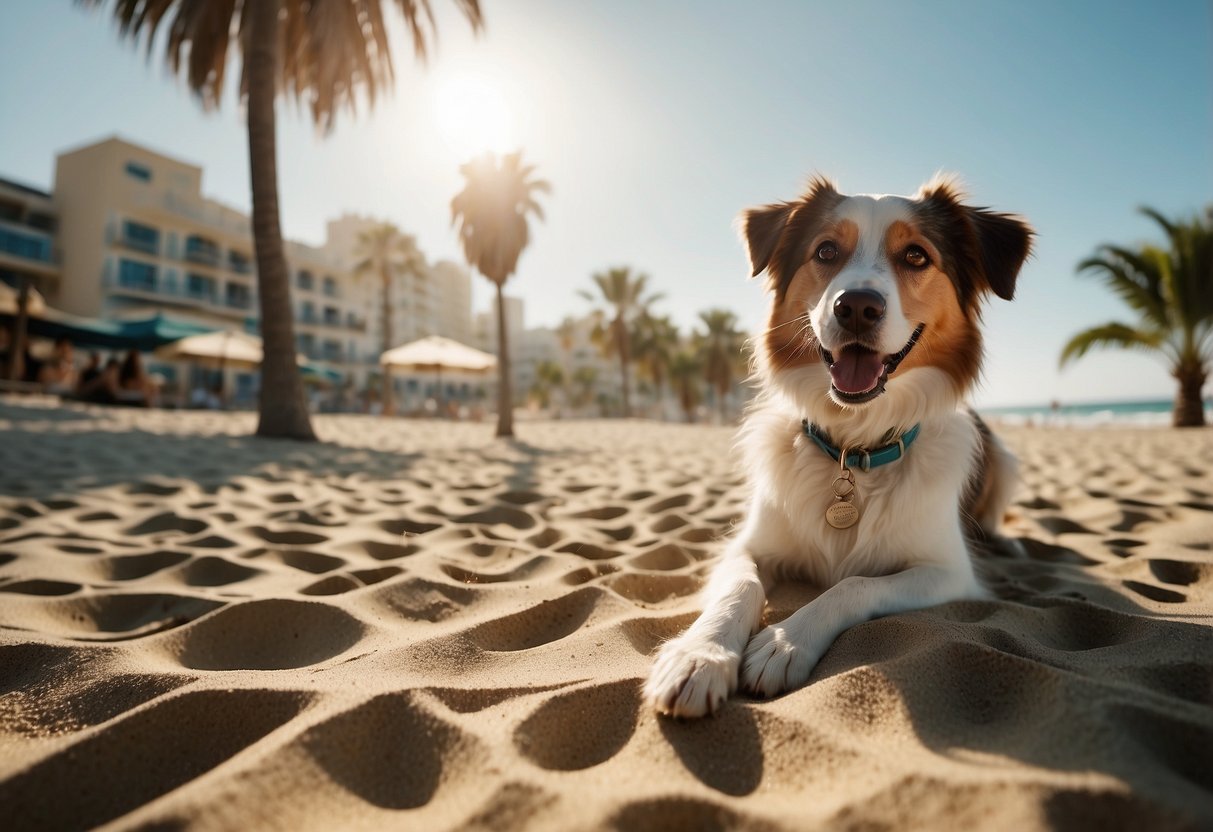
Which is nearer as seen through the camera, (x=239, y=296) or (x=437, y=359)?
(x=437, y=359)

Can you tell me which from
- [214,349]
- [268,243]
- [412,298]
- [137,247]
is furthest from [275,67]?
[412,298]

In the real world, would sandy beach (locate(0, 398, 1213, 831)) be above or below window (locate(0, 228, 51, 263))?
below

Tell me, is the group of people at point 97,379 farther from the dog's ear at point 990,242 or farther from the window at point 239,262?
the window at point 239,262

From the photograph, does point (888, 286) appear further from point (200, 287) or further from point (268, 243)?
point (200, 287)

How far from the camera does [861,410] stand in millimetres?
2387

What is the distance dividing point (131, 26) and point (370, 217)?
66.9 metres

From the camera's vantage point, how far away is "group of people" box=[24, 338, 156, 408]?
496 inches

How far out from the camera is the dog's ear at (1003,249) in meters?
2.59

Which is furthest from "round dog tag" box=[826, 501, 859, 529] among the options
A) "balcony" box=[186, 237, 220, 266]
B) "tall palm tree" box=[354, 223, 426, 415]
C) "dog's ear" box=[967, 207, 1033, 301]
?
"balcony" box=[186, 237, 220, 266]

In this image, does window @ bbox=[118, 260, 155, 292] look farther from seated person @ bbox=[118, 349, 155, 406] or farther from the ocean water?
the ocean water

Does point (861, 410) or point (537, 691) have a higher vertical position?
point (861, 410)

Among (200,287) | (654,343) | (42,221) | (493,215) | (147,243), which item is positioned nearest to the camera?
(493,215)

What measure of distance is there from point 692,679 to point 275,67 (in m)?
10.6

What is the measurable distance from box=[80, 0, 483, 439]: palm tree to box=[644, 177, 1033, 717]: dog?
25.1 feet
